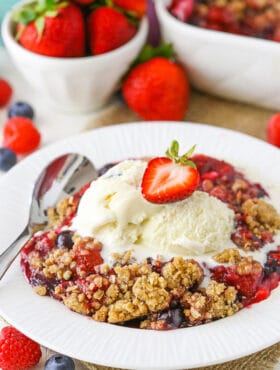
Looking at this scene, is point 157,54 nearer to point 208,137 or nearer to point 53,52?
point 53,52

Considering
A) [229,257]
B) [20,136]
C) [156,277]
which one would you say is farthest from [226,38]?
[156,277]

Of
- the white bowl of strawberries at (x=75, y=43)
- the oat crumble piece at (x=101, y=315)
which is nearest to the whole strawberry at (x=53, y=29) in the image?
the white bowl of strawberries at (x=75, y=43)

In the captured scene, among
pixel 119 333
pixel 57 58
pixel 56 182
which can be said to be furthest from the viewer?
pixel 57 58

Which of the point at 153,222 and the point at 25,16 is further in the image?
the point at 25,16

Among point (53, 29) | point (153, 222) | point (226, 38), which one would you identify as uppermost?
point (53, 29)

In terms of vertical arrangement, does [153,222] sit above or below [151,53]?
above

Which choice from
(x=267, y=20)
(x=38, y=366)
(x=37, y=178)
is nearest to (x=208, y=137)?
(x=37, y=178)

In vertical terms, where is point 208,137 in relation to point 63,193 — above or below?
below

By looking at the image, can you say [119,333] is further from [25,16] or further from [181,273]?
[25,16]
